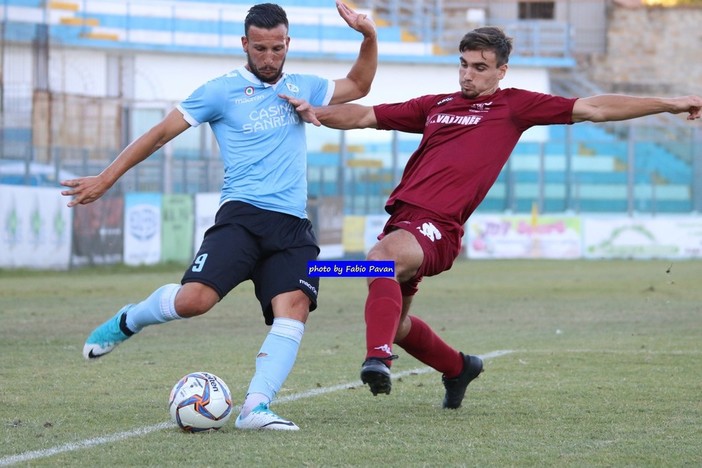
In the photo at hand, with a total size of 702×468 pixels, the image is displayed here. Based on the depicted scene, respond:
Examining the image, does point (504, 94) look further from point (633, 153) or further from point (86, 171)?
point (633, 153)

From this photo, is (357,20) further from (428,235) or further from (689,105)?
(689,105)

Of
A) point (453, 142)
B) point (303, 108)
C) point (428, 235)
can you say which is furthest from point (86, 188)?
point (453, 142)

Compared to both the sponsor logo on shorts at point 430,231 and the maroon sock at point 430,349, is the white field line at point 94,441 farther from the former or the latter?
the sponsor logo on shorts at point 430,231

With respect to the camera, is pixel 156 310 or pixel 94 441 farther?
pixel 156 310

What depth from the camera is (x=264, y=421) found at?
20.0 ft

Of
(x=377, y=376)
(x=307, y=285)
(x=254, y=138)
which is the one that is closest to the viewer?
(x=377, y=376)

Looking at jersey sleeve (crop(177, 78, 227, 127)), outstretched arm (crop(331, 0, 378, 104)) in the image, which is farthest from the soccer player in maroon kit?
jersey sleeve (crop(177, 78, 227, 127))

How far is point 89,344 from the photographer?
6.72 m

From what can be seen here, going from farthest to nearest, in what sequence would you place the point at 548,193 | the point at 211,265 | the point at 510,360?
the point at 548,193 → the point at 510,360 → the point at 211,265

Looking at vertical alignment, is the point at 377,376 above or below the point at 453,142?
below

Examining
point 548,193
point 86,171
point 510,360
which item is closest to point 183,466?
point 510,360

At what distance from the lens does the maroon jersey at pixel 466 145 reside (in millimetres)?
6633

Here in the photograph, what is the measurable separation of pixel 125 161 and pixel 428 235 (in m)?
1.58

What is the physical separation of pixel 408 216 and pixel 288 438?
56.3 inches
